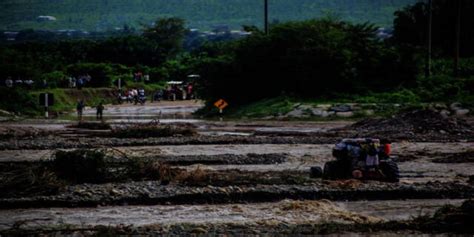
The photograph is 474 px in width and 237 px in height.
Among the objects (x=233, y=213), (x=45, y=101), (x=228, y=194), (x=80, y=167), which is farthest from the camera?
(x=45, y=101)

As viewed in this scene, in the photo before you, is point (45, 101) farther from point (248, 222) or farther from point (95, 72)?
point (248, 222)

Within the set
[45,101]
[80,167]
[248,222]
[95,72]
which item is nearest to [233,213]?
[248,222]

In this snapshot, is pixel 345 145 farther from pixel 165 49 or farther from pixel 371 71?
pixel 165 49

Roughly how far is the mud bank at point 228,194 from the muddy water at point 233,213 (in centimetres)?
43

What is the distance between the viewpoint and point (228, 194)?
2273cm

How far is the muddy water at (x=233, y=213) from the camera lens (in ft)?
65.7

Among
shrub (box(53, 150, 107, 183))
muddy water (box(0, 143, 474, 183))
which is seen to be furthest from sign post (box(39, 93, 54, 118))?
shrub (box(53, 150, 107, 183))

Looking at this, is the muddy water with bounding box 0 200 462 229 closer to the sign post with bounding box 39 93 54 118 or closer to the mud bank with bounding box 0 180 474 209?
the mud bank with bounding box 0 180 474 209

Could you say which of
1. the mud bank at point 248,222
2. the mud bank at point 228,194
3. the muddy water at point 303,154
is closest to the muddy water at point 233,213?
the mud bank at point 248,222

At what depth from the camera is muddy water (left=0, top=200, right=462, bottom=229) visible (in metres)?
20.0

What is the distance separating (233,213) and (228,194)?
1669 millimetres

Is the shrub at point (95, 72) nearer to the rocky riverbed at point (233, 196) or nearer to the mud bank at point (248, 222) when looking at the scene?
the rocky riverbed at point (233, 196)

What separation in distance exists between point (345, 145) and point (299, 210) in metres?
3.79

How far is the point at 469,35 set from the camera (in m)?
74.1
